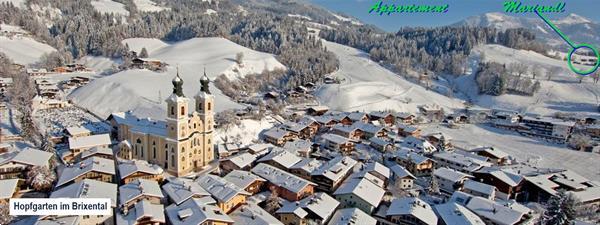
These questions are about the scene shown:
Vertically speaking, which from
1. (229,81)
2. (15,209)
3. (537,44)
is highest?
(537,44)

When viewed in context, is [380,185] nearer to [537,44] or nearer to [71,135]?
[71,135]

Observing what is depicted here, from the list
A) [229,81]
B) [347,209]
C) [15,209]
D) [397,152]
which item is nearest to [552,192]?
[397,152]

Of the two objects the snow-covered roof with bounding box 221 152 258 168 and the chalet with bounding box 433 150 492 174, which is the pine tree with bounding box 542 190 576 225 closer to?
the chalet with bounding box 433 150 492 174

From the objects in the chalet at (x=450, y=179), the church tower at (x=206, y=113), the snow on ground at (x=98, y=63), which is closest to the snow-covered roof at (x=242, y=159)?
the church tower at (x=206, y=113)

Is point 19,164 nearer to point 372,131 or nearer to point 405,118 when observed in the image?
point 372,131

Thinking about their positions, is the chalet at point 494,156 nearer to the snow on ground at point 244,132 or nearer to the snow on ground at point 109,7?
the snow on ground at point 244,132
